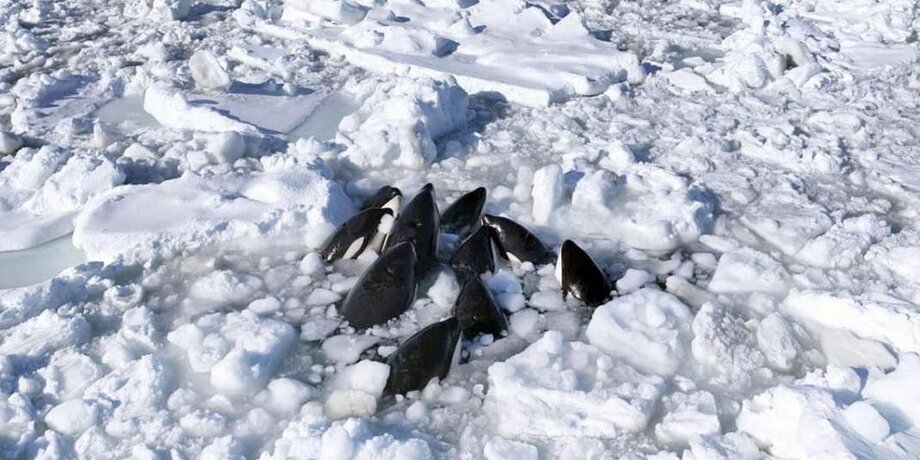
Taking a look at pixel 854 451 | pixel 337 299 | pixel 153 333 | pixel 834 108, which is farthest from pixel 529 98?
pixel 854 451

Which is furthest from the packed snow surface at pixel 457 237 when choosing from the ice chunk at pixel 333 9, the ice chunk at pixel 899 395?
the ice chunk at pixel 333 9

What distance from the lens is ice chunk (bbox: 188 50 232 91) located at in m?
5.78

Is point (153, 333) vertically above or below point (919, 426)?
below

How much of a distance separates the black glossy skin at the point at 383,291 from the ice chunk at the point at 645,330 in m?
0.75

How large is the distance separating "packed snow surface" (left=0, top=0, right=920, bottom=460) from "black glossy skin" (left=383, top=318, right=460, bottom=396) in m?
0.04

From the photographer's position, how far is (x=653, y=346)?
3.03 metres

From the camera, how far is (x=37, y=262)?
148 inches

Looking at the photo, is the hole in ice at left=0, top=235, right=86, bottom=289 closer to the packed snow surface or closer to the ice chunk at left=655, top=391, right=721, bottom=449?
the packed snow surface

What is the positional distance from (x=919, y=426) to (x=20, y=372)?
302cm

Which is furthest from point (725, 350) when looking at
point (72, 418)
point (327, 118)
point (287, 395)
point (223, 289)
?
point (327, 118)

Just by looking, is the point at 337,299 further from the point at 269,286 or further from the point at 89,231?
the point at 89,231

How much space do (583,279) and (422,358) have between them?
893mm

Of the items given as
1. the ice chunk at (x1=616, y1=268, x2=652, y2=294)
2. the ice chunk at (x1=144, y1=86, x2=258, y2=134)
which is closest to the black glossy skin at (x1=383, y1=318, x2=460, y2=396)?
the ice chunk at (x1=616, y1=268, x2=652, y2=294)

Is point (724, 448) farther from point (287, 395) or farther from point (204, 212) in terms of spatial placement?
point (204, 212)
